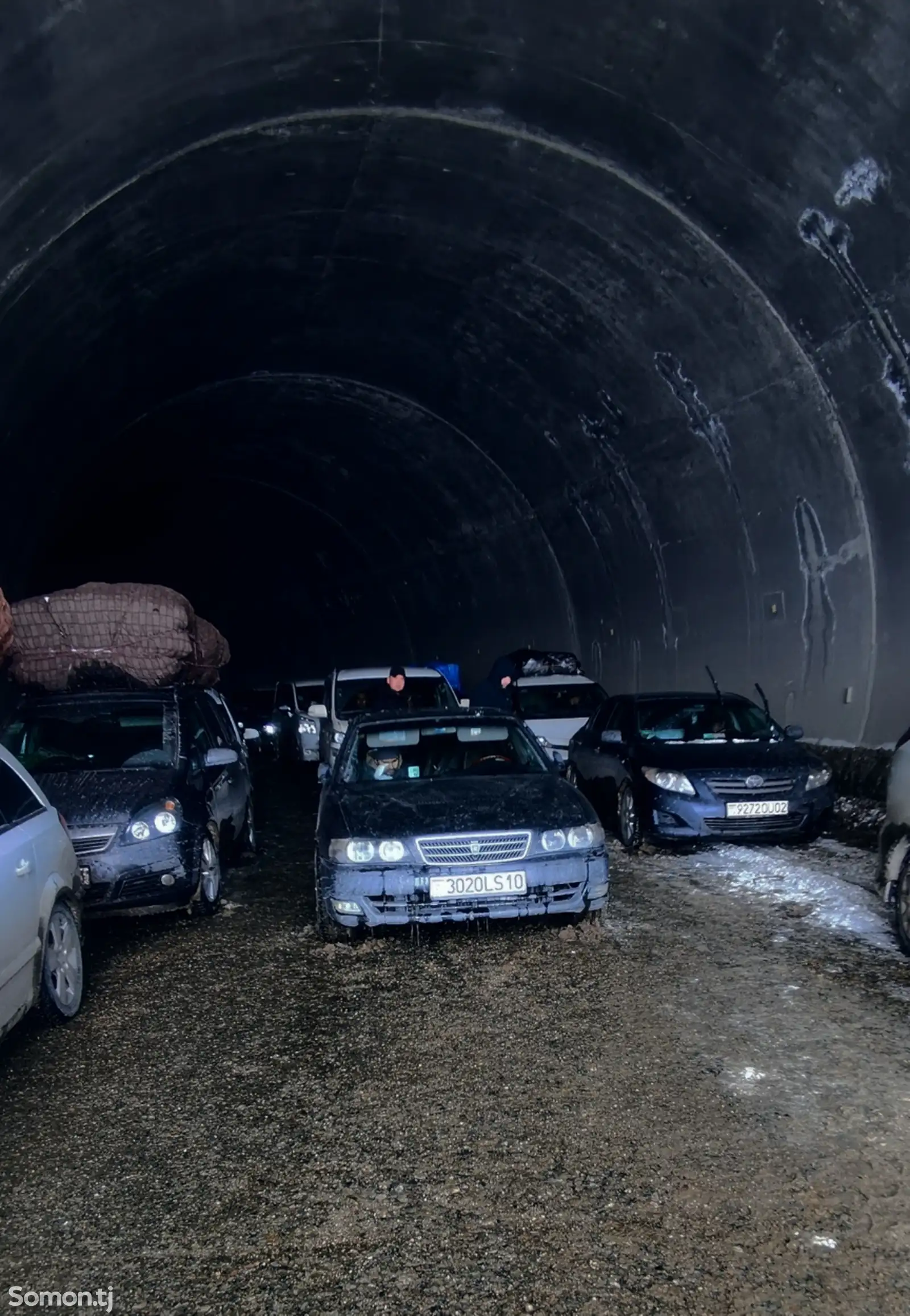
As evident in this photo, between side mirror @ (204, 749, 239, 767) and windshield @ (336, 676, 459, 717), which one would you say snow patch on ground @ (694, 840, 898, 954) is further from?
windshield @ (336, 676, 459, 717)

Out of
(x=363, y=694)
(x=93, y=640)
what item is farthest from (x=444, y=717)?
(x=363, y=694)

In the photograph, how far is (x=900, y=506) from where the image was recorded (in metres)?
11.8

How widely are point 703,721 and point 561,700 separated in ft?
16.0

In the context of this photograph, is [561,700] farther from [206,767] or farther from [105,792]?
[105,792]

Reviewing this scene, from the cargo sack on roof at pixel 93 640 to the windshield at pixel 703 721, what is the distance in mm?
4466

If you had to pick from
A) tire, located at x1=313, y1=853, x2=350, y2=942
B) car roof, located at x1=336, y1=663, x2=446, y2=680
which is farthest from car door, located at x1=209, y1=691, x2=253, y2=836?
car roof, located at x1=336, y1=663, x2=446, y2=680

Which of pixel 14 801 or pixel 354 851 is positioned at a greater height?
pixel 14 801

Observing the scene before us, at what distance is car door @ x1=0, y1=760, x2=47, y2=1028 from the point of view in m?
4.97

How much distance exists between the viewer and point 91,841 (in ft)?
24.6

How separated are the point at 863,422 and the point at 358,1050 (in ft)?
28.6

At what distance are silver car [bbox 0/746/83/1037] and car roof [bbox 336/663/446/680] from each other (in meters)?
9.50

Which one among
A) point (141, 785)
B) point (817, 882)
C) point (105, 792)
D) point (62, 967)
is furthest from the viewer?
point (817, 882)

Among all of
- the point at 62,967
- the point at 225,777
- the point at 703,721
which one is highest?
the point at 703,721

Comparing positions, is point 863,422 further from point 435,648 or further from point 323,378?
point 435,648
